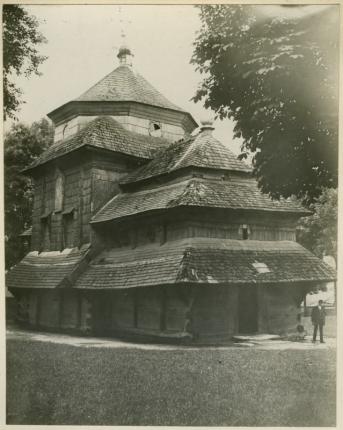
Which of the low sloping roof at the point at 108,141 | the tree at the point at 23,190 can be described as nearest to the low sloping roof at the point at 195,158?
the low sloping roof at the point at 108,141

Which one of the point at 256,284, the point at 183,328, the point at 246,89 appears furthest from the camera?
the point at 256,284

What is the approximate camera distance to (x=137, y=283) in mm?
14547

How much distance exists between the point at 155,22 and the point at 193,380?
674 cm

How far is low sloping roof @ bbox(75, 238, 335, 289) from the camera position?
44.8ft

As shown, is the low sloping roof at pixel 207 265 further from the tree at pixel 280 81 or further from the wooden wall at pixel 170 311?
the tree at pixel 280 81

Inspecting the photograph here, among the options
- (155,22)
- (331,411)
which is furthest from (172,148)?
(331,411)

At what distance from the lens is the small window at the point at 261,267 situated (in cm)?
1430

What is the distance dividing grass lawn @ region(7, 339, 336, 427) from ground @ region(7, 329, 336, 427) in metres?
0.02

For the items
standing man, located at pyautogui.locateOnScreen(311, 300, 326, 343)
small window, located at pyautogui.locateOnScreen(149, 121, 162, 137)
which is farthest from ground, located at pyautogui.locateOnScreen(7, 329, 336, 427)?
small window, located at pyautogui.locateOnScreen(149, 121, 162, 137)

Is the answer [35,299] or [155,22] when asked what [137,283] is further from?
[155,22]

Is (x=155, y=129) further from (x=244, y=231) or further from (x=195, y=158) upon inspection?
(x=244, y=231)

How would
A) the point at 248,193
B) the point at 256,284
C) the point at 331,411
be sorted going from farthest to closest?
the point at 248,193 → the point at 256,284 → the point at 331,411

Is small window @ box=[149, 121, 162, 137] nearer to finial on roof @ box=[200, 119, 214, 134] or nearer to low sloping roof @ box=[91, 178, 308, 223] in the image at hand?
finial on roof @ box=[200, 119, 214, 134]

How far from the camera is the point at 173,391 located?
353 inches
